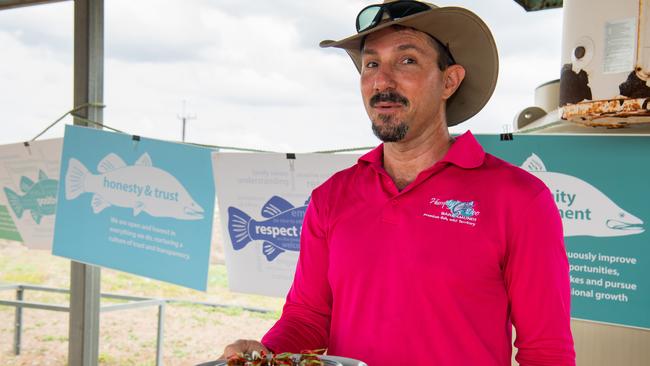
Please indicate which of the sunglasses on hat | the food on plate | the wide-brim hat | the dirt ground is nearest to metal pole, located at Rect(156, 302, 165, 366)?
the dirt ground

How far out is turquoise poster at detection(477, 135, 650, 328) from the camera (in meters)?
2.06

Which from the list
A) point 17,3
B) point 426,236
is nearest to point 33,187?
point 17,3

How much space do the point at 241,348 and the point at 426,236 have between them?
50 centimetres

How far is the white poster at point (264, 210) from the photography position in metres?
2.72

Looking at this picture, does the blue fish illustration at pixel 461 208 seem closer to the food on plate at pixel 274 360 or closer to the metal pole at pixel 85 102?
the food on plate at pixel 274 360

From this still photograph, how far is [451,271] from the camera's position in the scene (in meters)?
1.30

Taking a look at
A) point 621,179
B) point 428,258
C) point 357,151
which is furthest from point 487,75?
point 357,151

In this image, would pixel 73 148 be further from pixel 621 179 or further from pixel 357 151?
pixel 621 179

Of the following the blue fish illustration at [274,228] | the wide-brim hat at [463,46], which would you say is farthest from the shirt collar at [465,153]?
the blue fish illustration at [274,228]

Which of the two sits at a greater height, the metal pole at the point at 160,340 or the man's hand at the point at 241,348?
the man's hand at the point at 241,348

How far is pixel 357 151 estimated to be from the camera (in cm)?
258

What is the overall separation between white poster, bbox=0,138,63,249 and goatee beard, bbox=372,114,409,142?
2.69 m

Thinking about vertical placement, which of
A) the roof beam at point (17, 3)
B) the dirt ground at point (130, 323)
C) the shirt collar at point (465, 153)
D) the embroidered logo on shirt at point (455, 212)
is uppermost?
the roof beam at point (17, 3)

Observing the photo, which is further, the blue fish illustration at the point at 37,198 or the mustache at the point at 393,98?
the blue fish illustration at the point at 37,198
